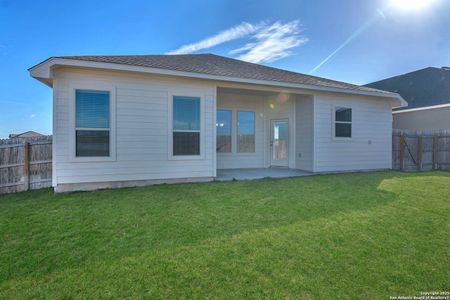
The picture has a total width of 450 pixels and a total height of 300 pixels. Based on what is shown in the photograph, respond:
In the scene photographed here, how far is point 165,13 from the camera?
372 inches

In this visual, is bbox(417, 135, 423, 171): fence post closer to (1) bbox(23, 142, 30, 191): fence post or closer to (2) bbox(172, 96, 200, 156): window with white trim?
(2) bbox(172, 96, 200, 156): window with white trim

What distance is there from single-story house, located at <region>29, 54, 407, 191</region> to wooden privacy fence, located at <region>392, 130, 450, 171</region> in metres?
0.87

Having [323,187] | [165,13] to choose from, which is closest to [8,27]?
[165,13]

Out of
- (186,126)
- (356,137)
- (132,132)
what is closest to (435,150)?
(356,137)

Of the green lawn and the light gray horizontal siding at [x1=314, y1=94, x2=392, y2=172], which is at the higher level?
the light gray horizontal siding at [x1=314, y1=94, x2=392, y2=172]

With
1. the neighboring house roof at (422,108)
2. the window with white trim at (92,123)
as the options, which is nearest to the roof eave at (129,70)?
the window with white trim at (92,123)

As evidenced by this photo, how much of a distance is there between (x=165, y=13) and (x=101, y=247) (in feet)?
31.4

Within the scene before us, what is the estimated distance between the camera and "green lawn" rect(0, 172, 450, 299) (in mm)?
2086

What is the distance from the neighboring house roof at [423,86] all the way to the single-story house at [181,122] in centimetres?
698

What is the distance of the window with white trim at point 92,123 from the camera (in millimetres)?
5660

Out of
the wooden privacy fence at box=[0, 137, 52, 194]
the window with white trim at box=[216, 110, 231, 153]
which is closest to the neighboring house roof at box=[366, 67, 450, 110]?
the window with white trim at box=[216, 110, 231, 153]

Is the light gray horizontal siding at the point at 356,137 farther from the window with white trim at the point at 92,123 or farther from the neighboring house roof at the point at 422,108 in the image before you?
the window with white trim at the point at 92,123

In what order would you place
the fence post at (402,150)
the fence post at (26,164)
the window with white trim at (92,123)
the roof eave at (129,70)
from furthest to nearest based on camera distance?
1. the fence post at (402,150)
2. the fence post at (26,164)
3. the window with white trim at (92,123)
4. the roof eave at (129,70)

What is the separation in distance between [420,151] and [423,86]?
28.2 feet
